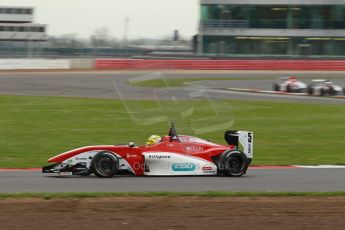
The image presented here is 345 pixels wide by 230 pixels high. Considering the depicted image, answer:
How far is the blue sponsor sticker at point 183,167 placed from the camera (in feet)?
38.7

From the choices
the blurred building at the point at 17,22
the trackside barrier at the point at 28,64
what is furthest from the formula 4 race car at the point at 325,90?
the blurred building at the point at 17,22

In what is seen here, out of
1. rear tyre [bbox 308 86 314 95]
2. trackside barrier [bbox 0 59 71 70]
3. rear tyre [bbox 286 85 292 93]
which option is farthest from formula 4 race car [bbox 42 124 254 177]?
trackside barrier [bbox 0 59 71 70]

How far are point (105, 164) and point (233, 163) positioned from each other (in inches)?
83.4

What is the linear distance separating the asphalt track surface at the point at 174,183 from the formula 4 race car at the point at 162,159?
0.13 m

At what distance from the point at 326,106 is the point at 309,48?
1389 inches

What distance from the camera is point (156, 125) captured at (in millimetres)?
21250

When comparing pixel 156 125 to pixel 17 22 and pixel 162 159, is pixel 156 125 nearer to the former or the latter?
pixel 162 159

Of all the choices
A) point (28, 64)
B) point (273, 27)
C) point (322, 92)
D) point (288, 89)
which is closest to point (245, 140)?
point (322, 92)

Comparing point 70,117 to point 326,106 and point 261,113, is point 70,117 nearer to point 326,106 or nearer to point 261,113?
point 261,113

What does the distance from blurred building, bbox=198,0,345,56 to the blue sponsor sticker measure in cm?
5141

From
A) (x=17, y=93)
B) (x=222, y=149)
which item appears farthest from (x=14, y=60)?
(x=222, y=149)

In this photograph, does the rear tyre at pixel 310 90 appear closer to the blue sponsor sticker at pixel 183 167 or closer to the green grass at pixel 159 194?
the blue sponsor sticker at pixel 183 167

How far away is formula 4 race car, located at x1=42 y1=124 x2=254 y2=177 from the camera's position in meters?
11.5

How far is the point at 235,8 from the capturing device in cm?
6397
